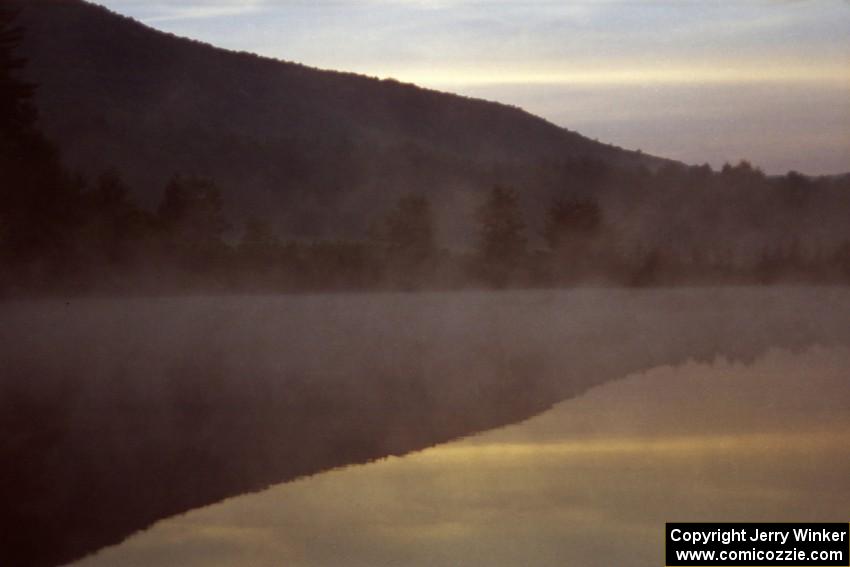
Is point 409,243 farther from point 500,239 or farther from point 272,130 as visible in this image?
point 272,130

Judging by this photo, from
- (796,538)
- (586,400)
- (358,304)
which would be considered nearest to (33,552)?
(796,538)

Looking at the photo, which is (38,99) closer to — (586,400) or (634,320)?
(634,320)

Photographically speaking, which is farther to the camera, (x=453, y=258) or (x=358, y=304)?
(x=453, y=258)

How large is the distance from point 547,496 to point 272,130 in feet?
299

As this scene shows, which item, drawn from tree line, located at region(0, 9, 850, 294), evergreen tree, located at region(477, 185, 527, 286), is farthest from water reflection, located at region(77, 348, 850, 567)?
evergreen tree, located at region(477, 185, 527, 286)

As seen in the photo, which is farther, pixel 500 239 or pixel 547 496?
pixel 500 239

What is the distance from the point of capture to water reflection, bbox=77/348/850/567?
20.1 feet

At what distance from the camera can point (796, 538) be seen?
20.2 ft

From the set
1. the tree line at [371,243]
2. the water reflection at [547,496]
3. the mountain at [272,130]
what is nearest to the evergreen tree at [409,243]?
the tree line at [371,243]

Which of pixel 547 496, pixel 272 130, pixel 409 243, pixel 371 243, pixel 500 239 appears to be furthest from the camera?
pixel 272 130

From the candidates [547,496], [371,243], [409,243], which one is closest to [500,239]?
[409,243]

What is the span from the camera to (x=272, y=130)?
9656cm

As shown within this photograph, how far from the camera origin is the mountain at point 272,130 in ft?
265

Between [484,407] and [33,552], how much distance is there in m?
5.71
